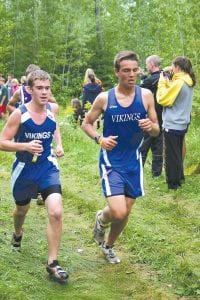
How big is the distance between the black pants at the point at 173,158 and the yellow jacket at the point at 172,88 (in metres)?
0.55

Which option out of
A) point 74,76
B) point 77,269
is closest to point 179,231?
point 77,269

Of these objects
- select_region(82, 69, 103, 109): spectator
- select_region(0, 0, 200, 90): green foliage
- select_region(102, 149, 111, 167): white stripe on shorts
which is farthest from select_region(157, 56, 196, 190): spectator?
select_region(0, 0, 200, 90): green foliage

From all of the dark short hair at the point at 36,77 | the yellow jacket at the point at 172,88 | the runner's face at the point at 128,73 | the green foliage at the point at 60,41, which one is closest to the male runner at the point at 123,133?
the runner's face at the point at 128,73

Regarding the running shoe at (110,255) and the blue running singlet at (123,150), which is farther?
the running shoe at (110,255)

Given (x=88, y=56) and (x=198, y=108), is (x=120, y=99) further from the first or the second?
(x=88, y=56)

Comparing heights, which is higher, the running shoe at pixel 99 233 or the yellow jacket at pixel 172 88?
the yellow jacket at pixel 172 88

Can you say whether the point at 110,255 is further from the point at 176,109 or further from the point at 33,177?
the point at 176,109

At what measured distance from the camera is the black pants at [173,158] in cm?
855

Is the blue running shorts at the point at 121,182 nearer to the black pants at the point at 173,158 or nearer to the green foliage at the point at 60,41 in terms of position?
the black pants at the point at 173,158

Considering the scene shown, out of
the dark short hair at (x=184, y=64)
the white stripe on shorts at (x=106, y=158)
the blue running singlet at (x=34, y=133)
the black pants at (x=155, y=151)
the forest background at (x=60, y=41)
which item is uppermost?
the forest background at (x=60, y=41)

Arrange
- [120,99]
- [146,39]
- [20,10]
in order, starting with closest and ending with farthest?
1. [120,99]
2. [20,10]
3. [146,39]

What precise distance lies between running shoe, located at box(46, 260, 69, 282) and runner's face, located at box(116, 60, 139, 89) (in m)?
1.87

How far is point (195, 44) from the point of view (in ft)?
45.4

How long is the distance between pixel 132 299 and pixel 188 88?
4.42 meters
